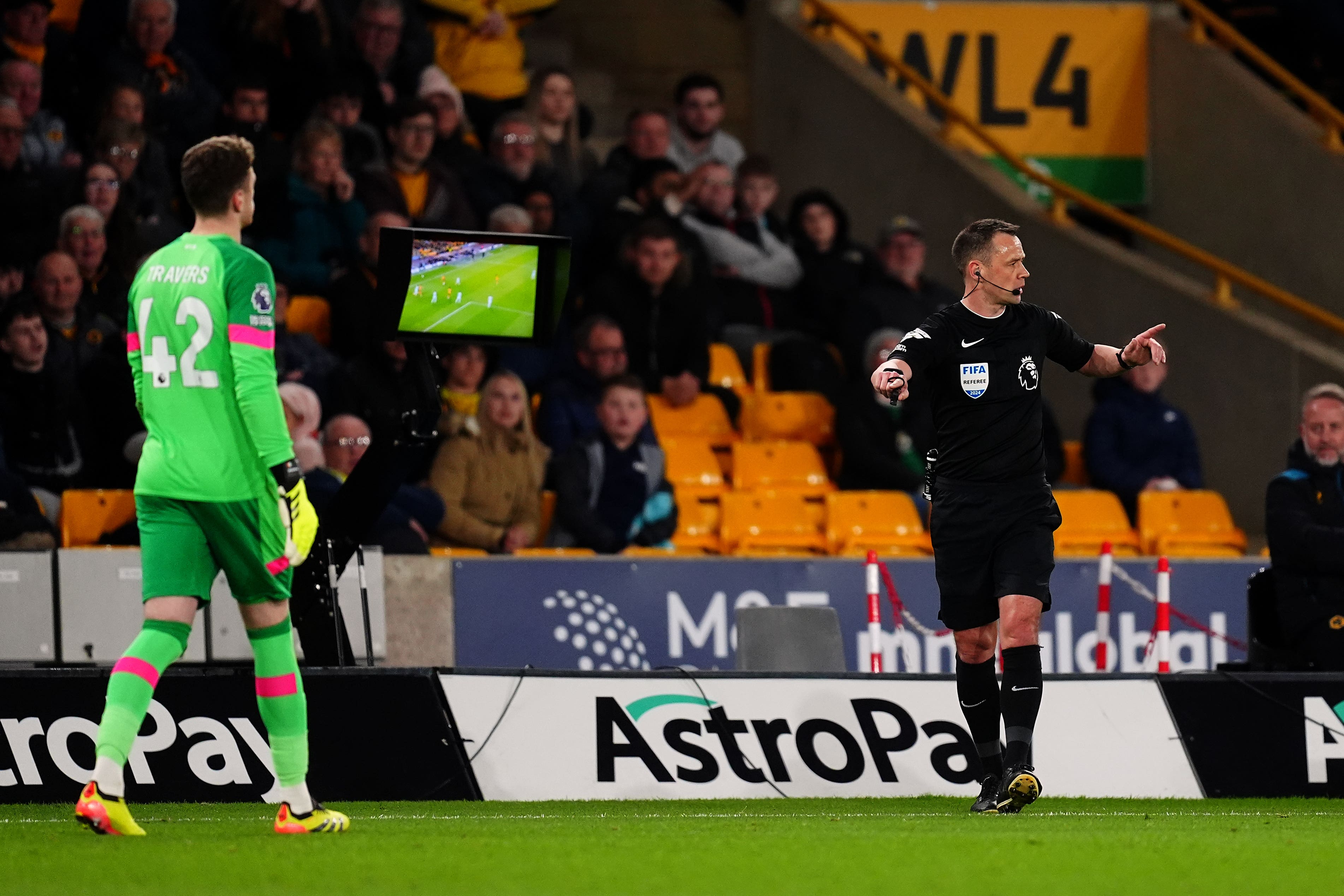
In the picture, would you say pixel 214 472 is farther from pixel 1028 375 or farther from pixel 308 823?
pixel 1028 375

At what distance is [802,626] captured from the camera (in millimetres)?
9258

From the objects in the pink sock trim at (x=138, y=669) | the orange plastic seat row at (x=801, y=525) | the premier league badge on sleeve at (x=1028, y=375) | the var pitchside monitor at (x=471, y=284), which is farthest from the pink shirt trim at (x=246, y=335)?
the orange plastic seat row at (x=801, y=525)

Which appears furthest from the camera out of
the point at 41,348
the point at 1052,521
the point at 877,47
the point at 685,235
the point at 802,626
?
the point at 877,47

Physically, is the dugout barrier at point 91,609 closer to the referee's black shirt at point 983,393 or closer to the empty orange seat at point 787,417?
the referee's black shirt at point 983,393

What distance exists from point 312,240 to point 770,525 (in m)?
3.22

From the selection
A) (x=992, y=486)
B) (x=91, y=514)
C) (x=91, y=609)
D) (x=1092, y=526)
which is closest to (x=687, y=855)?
(x=992, y=486)

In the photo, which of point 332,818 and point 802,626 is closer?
point 332,818

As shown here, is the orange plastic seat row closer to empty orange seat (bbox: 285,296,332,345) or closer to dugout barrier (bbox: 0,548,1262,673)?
dugout barrier (bbox: 0,548,1262,673)

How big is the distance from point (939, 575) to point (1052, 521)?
1.43 feet

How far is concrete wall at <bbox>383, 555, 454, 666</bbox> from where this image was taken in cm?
1095

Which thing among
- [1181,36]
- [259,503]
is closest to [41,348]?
[259,503]

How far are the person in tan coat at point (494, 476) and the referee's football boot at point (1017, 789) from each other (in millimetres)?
5034

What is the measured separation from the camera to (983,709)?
24.0ft

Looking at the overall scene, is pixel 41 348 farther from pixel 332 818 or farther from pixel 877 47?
pixel 877 47
